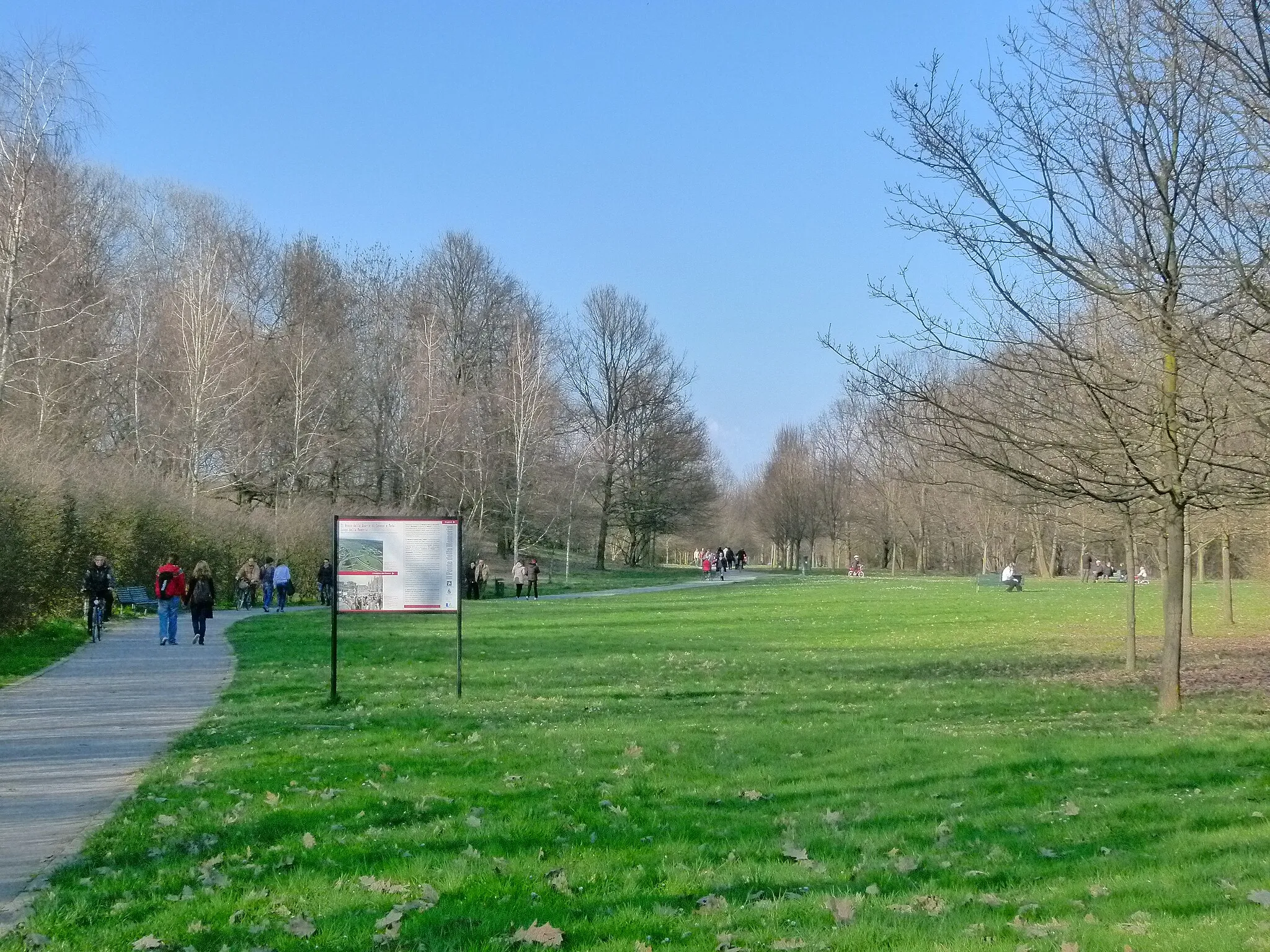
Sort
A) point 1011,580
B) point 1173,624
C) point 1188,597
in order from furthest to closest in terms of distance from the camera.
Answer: point 1011,580 < point 1188,597 < point 1173,624

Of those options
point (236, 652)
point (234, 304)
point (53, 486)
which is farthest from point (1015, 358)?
point (234, 304)

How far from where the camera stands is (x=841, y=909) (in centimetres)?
566

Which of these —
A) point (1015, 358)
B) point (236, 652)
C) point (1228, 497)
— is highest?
point (1015, 358)

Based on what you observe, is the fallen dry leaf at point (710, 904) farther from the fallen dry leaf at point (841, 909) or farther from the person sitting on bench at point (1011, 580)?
the person sitting on bench at point (1011, 580)

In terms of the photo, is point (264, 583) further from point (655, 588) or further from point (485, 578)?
point (655, 588)

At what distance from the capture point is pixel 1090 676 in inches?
707

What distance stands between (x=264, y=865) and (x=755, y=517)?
11222 centimetres

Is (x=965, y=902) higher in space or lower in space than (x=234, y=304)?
lower

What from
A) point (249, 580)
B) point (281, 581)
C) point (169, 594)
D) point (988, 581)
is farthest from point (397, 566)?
point (988, 581)

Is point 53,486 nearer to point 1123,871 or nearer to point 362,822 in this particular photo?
point 362,822

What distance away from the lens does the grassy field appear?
5488 millimetres

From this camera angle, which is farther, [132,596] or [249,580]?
[249,580]

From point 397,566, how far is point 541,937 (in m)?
9.55

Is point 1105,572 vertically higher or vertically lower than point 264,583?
lower
